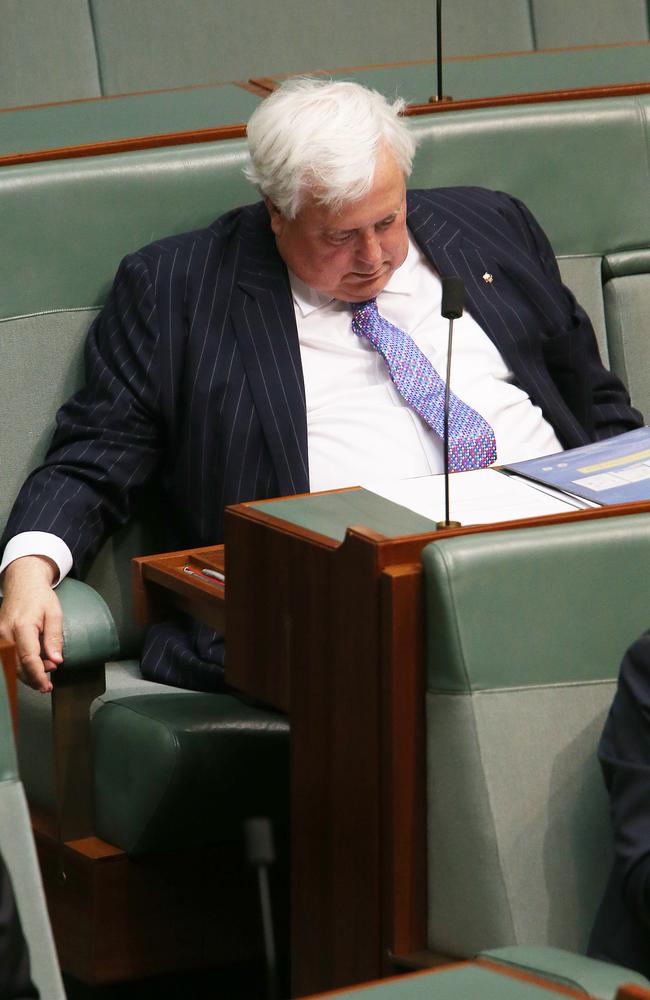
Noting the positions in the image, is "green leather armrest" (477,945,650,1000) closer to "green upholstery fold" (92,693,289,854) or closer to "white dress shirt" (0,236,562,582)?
"green upholstery fold" (92,693,289,854)

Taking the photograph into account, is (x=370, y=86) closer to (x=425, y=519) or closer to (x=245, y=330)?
(x=245, y=330)

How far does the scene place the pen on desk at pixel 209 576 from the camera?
1.92 metres

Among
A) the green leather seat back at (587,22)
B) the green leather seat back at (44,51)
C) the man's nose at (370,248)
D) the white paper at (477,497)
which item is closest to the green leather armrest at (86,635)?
the white paper at (477,497)

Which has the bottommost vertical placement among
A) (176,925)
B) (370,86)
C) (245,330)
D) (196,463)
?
(176,925)

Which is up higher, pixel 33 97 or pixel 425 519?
pixel 33 97

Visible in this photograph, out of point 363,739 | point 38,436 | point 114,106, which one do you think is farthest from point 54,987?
point 114,106

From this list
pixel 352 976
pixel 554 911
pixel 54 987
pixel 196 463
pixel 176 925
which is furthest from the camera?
pixel 196 463

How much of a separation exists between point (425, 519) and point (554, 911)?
0.42 m

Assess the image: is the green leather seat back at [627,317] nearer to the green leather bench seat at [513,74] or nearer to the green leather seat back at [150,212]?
the green leather seat back at [150,212]

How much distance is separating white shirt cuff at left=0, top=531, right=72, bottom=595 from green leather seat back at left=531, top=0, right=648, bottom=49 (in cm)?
236

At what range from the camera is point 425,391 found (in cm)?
225

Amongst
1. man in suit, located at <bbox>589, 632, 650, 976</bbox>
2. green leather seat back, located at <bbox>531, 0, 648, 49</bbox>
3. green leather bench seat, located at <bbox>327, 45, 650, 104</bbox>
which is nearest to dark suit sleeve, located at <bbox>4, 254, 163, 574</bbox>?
green leather bench seat, located at <bbox>327, 45, 650, 104</bbox>

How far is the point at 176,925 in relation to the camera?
2.07 meters

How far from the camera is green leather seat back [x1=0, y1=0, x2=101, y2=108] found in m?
3.60
